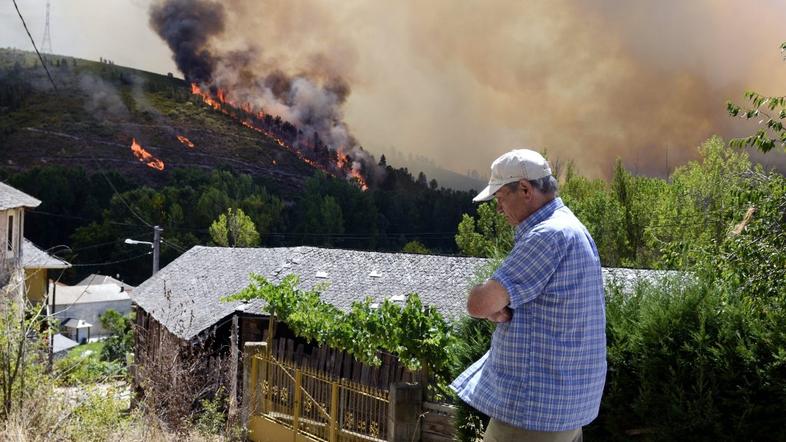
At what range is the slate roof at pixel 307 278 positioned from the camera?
1572cm

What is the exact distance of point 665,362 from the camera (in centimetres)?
466

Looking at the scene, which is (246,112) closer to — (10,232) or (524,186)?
(10,232)

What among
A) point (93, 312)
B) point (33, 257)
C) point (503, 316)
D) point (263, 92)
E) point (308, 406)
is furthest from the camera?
point (263, 92)

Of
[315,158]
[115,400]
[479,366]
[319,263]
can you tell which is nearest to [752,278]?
[479,366]

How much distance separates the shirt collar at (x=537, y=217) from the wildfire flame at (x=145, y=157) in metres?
80.9

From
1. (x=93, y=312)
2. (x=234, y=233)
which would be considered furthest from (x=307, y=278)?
(x=93, y=312)

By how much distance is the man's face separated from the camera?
2.71 m

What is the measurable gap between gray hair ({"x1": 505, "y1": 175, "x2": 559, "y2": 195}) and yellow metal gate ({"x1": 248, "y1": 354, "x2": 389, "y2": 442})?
4.06m

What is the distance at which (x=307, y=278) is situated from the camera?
1781cm

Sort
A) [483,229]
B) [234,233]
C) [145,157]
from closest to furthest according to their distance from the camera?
[483,229] < [234,233] < [145,157]

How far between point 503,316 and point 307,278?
607 inches

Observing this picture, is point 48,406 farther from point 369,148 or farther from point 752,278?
point 369,148

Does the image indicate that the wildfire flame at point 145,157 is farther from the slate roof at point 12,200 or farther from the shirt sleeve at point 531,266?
the shirt sleeve at point 531,266

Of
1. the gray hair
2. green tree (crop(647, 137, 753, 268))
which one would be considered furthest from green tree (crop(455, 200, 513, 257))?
the gray hair
